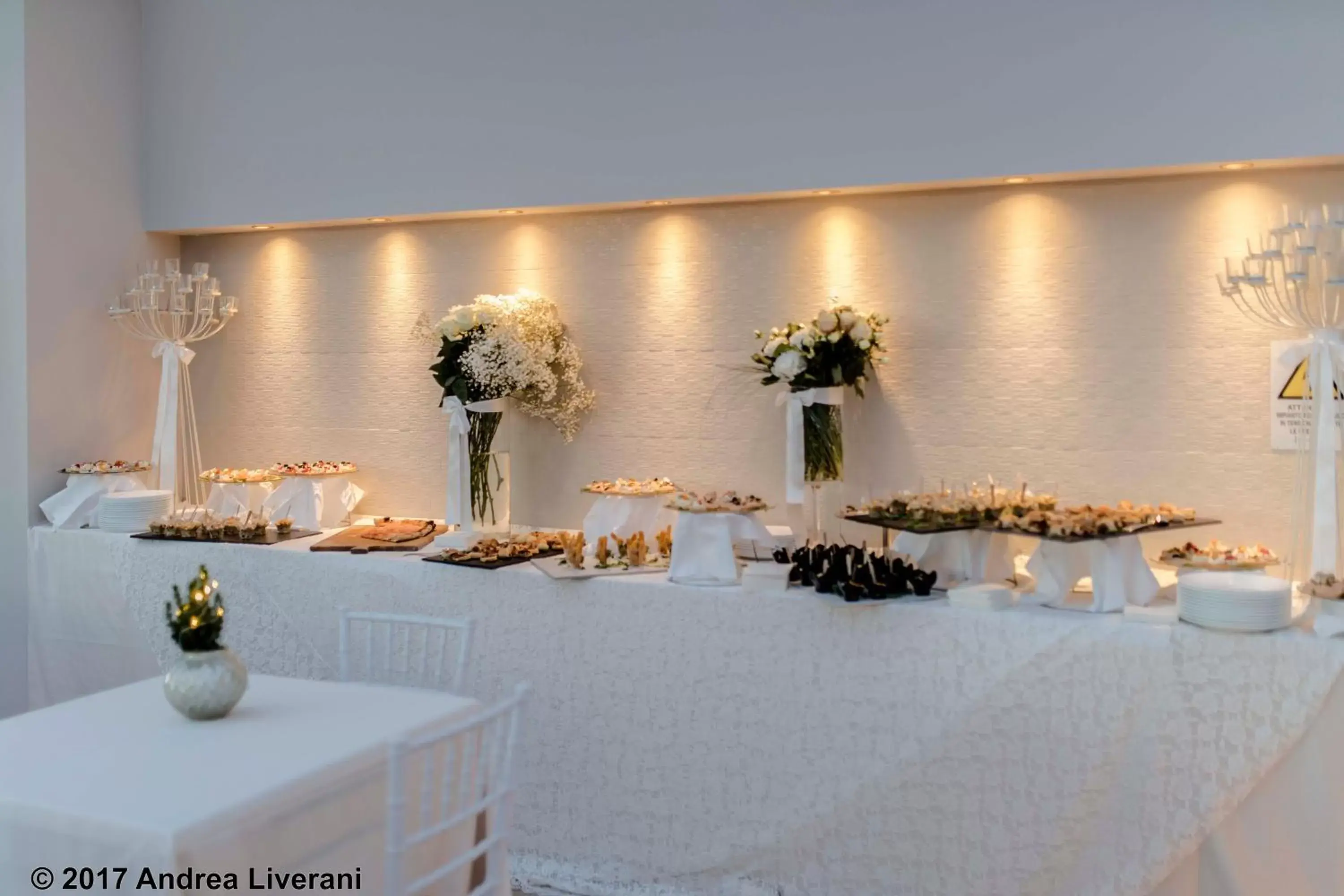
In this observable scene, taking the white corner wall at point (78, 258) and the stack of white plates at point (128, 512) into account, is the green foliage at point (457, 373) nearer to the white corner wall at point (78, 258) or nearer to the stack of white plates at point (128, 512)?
the stack of white plates at point (128, 512)

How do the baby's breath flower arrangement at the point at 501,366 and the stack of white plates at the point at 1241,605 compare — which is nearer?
the stack of white plates at the point at 1241,605

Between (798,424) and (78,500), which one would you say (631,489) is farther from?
(78,500)

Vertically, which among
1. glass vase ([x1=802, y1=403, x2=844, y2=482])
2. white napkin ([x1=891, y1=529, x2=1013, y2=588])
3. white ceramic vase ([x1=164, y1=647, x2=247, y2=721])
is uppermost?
glass vase ([x1=802, y1=403, x2=844, y2=482])

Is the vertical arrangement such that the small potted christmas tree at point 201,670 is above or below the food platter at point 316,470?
below

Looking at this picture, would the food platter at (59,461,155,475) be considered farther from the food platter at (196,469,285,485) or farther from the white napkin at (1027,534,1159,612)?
the white napkin at (1027,534,1159,612)

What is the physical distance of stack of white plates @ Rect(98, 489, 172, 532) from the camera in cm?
458

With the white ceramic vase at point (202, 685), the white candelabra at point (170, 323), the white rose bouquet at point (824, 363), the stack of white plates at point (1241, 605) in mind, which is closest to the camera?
the white ceramic vase at point (202, 685)

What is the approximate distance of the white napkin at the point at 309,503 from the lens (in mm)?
4770

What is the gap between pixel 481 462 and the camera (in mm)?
4328

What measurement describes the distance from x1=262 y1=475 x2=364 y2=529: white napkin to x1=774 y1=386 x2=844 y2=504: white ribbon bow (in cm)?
198

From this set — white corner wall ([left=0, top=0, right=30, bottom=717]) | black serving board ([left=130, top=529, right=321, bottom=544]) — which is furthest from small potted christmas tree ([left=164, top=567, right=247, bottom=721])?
white corner wall ([left=0, top=0, right=30, bottom=717])

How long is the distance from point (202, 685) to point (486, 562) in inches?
57.2

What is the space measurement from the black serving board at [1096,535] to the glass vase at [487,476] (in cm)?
186

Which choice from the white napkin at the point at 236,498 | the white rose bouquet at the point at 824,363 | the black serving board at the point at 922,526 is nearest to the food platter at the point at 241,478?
the white napkin at the point at 236,498
